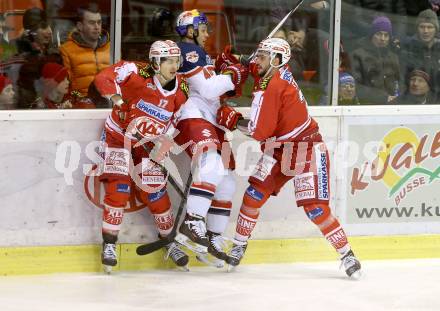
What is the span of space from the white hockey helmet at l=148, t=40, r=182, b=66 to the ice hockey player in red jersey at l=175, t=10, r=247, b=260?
164mm

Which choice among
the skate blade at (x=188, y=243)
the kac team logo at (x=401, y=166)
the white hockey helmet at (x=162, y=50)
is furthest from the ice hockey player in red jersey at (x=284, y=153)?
the kac team logo at (x=401, y=166)

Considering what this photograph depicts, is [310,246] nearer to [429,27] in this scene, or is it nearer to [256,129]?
[256,129]

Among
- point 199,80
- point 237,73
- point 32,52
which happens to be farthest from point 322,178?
point 32,52

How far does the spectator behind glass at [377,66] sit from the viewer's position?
6469 mm

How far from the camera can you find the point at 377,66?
6520 mm

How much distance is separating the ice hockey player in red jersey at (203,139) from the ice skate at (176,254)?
0.13 meters

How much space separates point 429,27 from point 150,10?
1640 millimetres

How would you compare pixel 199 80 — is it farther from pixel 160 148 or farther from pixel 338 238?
pixel 338 238

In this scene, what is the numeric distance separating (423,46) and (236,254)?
1.63 m

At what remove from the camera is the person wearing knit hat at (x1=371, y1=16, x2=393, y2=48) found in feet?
21.2

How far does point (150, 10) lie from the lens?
5.98 meters

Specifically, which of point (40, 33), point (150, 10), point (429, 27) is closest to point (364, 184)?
point (429, 27)

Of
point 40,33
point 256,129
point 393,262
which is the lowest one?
point 393,262

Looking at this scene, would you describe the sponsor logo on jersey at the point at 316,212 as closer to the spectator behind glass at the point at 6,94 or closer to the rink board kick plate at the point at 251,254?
the rink board kick plate at the point at 251,254
